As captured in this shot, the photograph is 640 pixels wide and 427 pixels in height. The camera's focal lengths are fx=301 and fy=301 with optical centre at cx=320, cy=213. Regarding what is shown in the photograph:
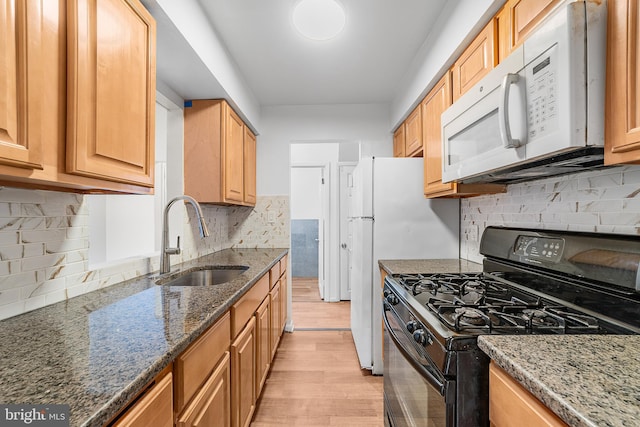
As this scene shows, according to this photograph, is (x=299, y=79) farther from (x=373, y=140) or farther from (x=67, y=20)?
(x=67, y=20)

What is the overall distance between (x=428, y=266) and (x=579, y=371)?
1.34 meters

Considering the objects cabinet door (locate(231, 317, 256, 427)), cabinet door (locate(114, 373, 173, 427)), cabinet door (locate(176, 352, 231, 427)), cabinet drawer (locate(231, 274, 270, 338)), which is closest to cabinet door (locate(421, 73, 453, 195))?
cabinet drawer (locate(231, 274, 270, 338))

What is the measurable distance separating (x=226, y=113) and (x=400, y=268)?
1.71 m

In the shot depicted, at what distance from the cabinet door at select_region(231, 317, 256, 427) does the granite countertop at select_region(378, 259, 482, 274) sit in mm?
867

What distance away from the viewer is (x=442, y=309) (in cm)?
102

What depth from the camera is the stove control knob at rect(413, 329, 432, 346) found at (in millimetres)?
959

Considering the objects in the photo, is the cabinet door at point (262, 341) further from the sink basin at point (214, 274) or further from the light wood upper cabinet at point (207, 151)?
the light wood upper cabinet at point (207, 151)

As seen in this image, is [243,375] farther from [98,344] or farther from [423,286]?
[423,286]

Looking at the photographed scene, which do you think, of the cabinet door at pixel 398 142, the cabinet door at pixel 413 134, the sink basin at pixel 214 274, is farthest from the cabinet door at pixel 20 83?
the cabinet door at pixel 398 142

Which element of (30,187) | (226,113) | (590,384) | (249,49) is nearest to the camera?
(590,384)

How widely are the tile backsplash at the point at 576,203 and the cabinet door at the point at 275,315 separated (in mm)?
1581

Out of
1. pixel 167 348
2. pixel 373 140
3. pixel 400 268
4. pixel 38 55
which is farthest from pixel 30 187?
pixel 373 140

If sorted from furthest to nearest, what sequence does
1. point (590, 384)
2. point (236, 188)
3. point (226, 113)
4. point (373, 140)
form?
1. point (373, 140)
2. point (236, 188)
3. point (226, 113)
4. point (590, 384)

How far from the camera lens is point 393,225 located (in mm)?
2230
